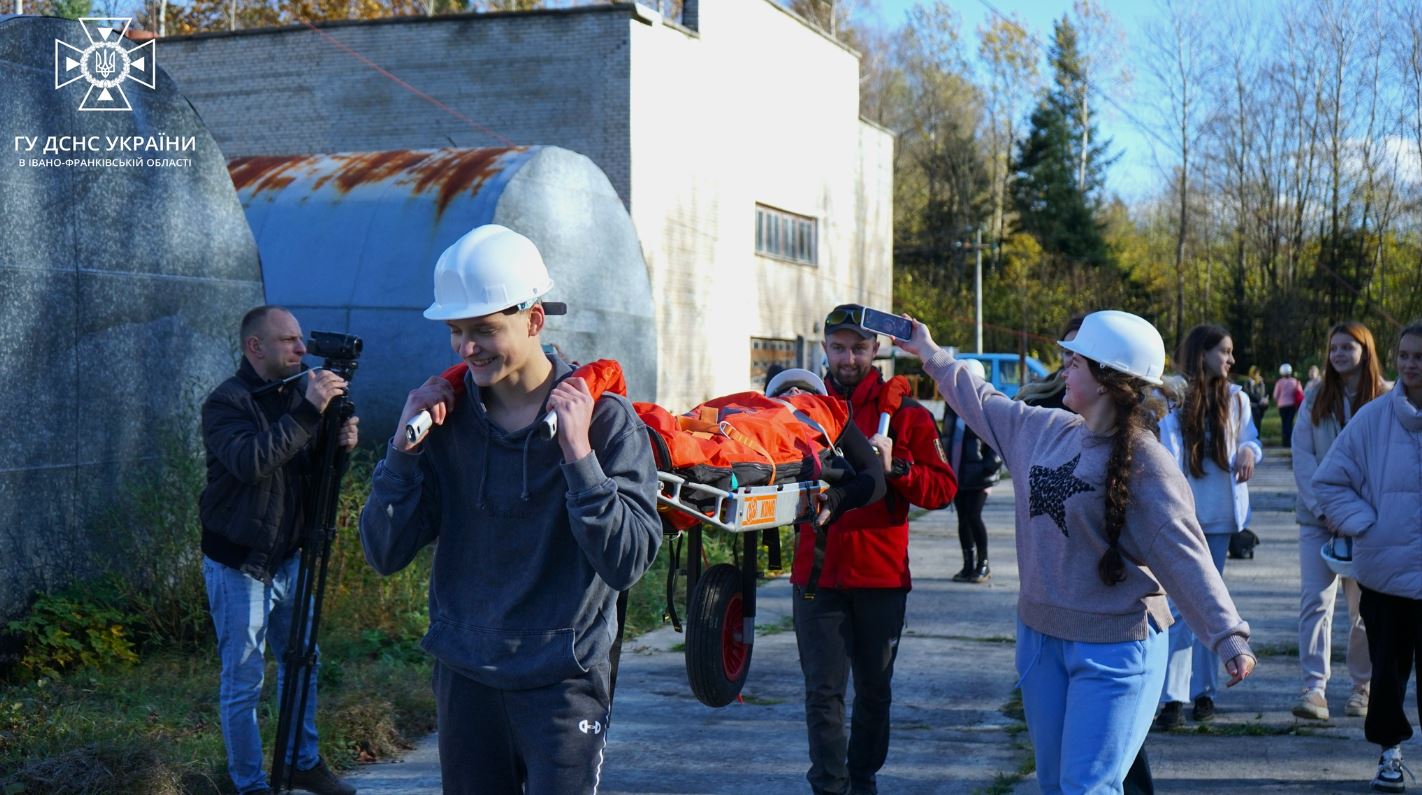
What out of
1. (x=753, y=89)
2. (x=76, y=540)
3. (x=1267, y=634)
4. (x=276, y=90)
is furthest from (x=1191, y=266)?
(x=76, y=540)

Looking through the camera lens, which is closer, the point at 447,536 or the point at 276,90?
the point at 447,536

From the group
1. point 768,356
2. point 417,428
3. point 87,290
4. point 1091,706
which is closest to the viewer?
point 417,428

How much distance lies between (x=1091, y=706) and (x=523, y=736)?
166cm

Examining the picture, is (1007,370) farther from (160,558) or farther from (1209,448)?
(160,558)

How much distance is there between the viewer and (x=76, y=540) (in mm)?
7410

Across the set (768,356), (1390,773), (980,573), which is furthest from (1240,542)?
(768,356)

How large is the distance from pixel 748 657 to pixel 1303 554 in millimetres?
3837

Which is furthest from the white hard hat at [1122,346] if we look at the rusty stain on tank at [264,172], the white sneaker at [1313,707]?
the rusty stain on tank at [264,172]

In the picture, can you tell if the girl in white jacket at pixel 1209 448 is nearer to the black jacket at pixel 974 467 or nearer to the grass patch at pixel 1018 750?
the grass patch at pixel 1018 750

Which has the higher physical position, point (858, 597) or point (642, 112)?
point (642, 112)

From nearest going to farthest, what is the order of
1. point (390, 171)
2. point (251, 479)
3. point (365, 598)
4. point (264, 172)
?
1. point (251, 479)
2. point (365, 598)
3. point (390, 171)
4. point (264, 172)

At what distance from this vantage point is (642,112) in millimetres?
22359

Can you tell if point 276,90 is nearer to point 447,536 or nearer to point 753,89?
point 753,89

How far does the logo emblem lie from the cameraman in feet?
10.8
